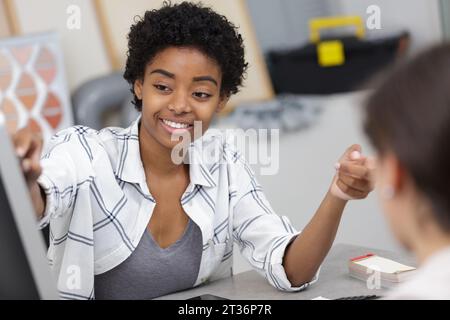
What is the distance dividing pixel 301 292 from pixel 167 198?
0.33m

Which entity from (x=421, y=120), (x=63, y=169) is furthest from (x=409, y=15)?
(x=421, y=120)

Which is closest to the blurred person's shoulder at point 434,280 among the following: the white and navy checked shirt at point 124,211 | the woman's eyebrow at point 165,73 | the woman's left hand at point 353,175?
the woman's left hand at point 353,175

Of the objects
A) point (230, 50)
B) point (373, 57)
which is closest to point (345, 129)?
point (373, 57)

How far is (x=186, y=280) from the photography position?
4.52ft

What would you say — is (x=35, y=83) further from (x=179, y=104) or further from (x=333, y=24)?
(x=179, y=104)

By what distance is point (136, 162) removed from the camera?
A: 1.39 meters

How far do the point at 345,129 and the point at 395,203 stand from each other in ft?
7.16

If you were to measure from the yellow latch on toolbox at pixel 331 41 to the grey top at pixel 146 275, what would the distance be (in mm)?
1760

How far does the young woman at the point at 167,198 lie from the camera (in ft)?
4.33

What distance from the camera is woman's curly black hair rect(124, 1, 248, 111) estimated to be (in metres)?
1.35

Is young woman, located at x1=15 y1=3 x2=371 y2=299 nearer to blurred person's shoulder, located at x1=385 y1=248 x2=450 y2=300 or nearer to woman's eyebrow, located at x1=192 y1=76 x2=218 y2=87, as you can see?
woman's eyebrow, located at x1=192 y1=76 x2=218 y2=87

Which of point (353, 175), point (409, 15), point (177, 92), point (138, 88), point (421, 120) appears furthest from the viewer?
point (409, 15)

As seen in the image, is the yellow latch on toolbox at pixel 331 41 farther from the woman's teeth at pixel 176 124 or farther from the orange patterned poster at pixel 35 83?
the woman's teeth at pixel 176 124
